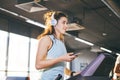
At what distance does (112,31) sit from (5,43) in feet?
15.6

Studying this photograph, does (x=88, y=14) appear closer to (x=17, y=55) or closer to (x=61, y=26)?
(x=17, y=55)

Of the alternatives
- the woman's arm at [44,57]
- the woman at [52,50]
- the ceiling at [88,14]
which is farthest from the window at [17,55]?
the woman's arm at [44,57]

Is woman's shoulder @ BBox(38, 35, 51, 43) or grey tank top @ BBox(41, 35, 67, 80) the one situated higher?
woman's shoulder @ BBox(38, 35, 51, 43)

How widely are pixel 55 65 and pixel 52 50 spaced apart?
82mm

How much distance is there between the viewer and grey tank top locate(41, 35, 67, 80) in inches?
47.5

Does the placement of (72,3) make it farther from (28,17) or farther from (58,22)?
(58,22)

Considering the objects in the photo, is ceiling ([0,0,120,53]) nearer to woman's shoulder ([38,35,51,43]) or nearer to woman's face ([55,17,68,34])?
woman's face ([55,17,68,34])

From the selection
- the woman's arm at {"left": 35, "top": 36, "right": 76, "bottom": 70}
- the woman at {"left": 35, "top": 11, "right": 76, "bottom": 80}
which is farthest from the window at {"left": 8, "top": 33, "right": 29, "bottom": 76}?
the woman's arm at {"left": 35, "top": 36, "right": 76, "bottom": 70}

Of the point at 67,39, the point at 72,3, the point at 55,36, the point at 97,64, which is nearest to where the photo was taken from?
the point at 97,64

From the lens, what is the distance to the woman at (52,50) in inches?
45.1

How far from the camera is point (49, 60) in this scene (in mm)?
1141

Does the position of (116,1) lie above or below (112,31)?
above

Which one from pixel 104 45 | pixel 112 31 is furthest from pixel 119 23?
pixel 104 45

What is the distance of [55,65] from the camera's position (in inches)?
48.1
